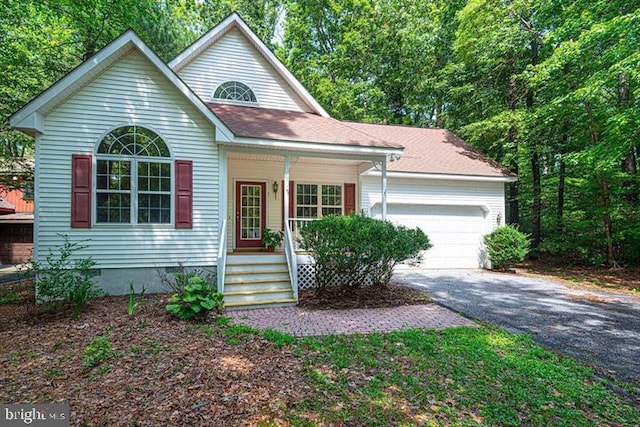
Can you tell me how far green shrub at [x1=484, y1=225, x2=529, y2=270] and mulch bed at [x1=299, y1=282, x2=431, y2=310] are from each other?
5.16 metres

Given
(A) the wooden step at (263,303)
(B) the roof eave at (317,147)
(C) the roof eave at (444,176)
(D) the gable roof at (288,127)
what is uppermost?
(D) the gable roof at (288,127)

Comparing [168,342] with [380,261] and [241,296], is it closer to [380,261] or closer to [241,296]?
[241,296]

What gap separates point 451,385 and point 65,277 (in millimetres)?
7402

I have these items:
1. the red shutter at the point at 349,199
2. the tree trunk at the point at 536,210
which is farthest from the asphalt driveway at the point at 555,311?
the tree trunk at the point at 536,210

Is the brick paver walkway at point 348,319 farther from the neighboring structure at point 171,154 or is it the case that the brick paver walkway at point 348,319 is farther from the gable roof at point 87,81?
the gable roof at point 87,81

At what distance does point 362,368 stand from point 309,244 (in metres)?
3.58

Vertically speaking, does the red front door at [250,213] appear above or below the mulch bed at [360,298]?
above

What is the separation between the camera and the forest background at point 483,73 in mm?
9898

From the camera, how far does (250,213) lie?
34.3 feet

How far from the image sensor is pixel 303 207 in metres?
10.9

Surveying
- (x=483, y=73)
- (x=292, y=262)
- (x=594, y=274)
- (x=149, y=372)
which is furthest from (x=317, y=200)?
(x=483, y=73)

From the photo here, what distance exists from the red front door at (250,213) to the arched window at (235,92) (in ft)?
8.84

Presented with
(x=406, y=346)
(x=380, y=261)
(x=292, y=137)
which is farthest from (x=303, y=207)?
(x=406, y=346)

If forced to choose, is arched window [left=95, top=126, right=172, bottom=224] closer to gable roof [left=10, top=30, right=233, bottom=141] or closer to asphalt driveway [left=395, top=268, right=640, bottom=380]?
gable roof [left=10, top=30, right=233, bottom=141]
